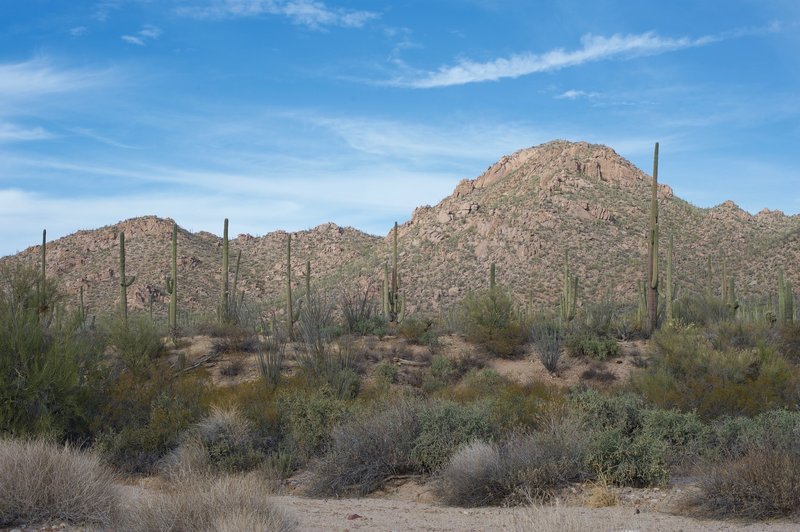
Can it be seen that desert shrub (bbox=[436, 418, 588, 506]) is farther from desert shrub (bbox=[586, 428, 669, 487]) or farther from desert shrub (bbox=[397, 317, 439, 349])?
desert shrub (bbox=[397, 317, 439, 349])

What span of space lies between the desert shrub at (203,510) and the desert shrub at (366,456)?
3.99m

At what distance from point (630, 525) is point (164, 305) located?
184ft

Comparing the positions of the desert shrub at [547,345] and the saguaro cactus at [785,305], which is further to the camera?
the saguaro cactus at [785,305]

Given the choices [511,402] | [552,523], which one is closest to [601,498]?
[552,523]

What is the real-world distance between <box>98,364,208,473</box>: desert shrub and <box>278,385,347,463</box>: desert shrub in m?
2.01

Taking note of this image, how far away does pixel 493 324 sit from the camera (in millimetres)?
25219

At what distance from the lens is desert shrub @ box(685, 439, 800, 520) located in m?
8.35

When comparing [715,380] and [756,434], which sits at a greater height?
[715,380]

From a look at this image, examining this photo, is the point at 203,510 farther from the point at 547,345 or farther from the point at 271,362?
the point at 547,345

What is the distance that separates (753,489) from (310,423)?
7.85 meters

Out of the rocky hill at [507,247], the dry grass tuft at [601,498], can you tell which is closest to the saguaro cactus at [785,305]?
the dry grass tuft at [601,498]

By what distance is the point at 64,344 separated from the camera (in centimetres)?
1364

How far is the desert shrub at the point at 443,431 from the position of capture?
38.4 ft

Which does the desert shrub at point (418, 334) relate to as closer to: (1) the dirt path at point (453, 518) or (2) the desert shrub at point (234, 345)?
(2) the desert shrub at point (234, 345)
